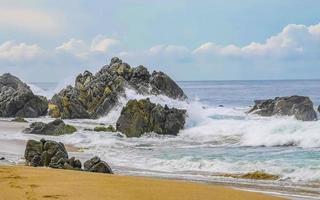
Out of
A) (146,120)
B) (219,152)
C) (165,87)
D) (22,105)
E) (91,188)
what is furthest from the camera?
(22,105)

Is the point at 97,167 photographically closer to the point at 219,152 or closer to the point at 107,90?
the point at 219,152

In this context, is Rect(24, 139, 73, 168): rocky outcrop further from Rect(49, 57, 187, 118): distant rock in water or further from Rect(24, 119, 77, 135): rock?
Rect(49, 57, 187, 118): distant rock in water

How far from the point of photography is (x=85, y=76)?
4912 cm

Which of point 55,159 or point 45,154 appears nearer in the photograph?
point 55,159

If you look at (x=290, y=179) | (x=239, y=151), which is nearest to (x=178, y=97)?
(x=239, y=151)

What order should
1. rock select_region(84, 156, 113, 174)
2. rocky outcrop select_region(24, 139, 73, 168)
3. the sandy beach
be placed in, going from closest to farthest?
the sandy beach, rock select_region(84, 156, 113, 174), rocky outcrop select_region(24, 139, 73, 168)

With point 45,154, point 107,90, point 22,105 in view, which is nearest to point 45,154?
point 45,154

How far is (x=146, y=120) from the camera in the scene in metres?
29.8

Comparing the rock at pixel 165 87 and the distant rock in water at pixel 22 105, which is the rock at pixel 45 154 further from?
the distant rock in water at pixel 22 105

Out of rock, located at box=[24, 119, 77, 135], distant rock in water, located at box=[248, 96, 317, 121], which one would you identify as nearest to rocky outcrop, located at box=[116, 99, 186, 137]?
rock, located at box=[24, 119, 77, 135]

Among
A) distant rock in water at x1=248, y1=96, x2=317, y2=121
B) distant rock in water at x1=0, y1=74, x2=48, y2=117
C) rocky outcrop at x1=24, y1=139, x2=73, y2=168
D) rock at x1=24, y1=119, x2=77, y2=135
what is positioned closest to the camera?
rocky outcrop at x1=24, y1=139, x2=73, y2=168

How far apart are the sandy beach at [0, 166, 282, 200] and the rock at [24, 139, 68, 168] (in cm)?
357

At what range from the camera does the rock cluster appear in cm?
1330

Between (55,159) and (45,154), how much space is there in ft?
2.23
